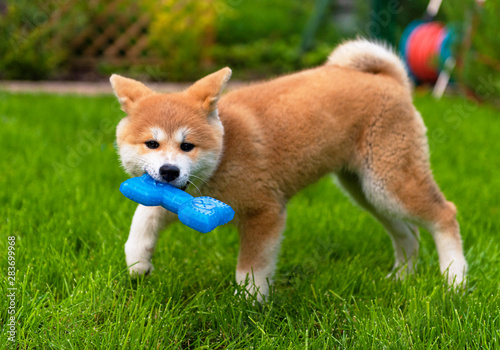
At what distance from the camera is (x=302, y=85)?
3.08m

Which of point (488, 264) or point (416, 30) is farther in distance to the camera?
point (416, 30)

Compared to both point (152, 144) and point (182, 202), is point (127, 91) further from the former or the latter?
point (182, 202)

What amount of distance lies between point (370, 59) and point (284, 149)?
885mm

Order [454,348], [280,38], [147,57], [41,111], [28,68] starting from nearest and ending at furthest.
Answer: [454,348], [41,111], [28,68], [147,57], [280,38]

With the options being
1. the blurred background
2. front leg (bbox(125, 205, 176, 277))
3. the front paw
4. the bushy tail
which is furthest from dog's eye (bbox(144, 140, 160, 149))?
the blurred background

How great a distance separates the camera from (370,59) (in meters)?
3.33

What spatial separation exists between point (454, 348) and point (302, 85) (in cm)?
158

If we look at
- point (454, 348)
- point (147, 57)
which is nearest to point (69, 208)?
point (454, 348)

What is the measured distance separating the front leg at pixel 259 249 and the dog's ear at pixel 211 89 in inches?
24.1

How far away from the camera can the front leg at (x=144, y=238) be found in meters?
2.72

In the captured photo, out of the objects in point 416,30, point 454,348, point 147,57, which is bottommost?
point 147,57

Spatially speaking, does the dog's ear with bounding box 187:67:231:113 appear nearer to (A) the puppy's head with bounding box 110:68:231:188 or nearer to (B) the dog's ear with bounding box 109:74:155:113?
(A) the puppy's head with bounding box 110:68:231:188

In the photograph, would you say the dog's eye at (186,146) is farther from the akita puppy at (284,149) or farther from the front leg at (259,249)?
the front leg at (259,249)

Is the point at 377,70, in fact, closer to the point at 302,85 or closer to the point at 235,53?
the point at 302,85
